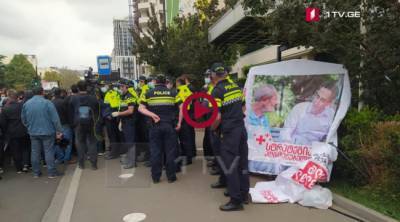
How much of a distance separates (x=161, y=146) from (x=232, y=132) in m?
1.73

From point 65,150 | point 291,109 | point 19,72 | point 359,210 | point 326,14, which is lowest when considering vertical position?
point 359,210

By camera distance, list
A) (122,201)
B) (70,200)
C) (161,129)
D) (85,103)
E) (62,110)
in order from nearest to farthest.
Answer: (122,201)
(70,200)
(161,129)
(85,103)
(62,110)

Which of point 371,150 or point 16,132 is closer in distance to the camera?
point 371,150

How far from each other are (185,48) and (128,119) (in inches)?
314

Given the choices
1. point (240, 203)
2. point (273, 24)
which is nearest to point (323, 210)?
point (240, 203)

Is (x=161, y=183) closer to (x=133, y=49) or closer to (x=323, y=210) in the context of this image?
(x=323, y=210)

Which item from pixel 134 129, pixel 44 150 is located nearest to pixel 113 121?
pixel 134 129

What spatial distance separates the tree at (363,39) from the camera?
199 inches

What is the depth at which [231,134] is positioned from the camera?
4617 millimetres

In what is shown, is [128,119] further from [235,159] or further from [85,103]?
[235,159]

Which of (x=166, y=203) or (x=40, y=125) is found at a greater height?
(x=40, y=125)

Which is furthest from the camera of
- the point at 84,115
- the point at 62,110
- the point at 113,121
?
the point at 113,121

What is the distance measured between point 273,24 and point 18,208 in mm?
5075

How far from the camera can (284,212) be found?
458cm
